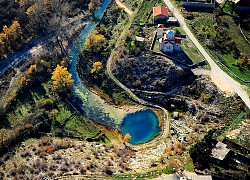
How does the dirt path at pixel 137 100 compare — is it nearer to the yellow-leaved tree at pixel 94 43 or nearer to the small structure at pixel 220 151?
the yellow-leaved tree at pixel 94 43

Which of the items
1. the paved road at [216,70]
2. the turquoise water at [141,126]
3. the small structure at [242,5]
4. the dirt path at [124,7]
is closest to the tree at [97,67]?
the turquoise water at [141,126]

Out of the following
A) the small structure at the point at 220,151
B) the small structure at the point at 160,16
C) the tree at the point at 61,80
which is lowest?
the small structure at the point at 220,151

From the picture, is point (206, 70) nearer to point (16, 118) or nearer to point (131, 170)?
point (131, 170)

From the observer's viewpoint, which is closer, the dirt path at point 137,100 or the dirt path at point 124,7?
the dirt path at point 137,100

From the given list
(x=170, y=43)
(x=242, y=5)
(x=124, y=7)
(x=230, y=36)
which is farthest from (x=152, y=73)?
(x=242, y=5)

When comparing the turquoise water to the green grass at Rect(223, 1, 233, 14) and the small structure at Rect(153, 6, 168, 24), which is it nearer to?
the small structure at Rect(153, 6, 168, 24)

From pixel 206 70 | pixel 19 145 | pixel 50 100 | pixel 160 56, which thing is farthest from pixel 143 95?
pixel 19 145
